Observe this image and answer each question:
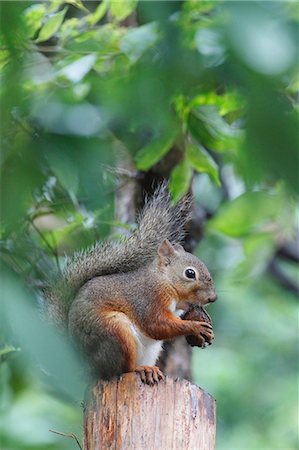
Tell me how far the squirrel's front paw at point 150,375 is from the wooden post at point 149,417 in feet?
0.05

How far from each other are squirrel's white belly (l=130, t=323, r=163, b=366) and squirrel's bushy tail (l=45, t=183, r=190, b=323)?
0.19m

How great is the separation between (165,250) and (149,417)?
0.75 m

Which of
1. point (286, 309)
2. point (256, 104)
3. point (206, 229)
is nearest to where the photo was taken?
point (256, 104)

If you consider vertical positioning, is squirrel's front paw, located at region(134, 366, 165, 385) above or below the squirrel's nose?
below

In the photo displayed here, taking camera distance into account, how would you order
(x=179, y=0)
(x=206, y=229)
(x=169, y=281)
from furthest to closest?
(x=206, y=229)
(x=169, y=281)
(x=179, y=0)

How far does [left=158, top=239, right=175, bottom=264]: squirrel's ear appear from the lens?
249 centimetres

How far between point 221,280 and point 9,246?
3152 millimetres

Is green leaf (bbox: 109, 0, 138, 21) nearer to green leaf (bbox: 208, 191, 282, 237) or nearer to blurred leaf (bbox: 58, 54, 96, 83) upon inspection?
blurred leaf (bbox: 58, 54, 96, 83)

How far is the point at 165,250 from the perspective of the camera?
2500 millimetres

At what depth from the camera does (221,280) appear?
399 cm

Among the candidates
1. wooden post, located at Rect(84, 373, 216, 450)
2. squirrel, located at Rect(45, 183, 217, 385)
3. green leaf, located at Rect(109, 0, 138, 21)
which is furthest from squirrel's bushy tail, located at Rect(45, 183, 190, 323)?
green leaf, located at Rect(109, 0, 138, 21)

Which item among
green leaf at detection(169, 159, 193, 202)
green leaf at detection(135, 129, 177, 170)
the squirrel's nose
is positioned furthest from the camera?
green leaf at detection(169, 159, 193, 202)

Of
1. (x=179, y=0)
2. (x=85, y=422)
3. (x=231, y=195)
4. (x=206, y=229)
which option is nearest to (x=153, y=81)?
(x=179, y=0)

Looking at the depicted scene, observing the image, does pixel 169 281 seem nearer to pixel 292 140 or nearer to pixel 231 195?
pixel 292 140
